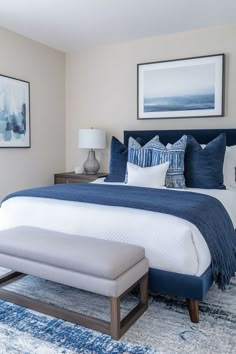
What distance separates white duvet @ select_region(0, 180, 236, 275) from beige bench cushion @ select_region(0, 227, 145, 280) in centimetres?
11

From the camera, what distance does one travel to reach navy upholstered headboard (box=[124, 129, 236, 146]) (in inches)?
142

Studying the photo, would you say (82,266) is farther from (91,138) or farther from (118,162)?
(91,138)

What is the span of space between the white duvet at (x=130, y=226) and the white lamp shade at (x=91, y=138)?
1771mm

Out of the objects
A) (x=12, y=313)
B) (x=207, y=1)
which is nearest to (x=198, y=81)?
(x=207, y=1)

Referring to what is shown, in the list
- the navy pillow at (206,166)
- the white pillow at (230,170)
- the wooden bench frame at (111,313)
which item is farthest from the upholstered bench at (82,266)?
the white pillow at (230,170)

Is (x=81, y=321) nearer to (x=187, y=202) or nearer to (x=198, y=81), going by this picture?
(x=187, y=202)

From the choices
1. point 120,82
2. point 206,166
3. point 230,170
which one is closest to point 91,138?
point 120,82

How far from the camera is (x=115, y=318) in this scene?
1729 millimetres

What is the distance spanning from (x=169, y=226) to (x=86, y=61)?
338 centimetres

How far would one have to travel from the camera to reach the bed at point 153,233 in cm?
191

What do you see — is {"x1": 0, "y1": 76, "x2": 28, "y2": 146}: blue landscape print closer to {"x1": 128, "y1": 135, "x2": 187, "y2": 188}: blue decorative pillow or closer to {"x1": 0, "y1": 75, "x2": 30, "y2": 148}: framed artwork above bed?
{"x1": 0, "y1": 75, "x2": 30, "y2": 148}: framed artwork above bed

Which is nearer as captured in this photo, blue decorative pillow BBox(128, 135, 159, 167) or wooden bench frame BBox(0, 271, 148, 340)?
wooden bench frame BBox(0, 271, 148, 340)

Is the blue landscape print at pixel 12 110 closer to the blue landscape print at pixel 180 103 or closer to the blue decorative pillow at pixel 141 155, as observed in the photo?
the blue decorative pillow at pixel 141 155

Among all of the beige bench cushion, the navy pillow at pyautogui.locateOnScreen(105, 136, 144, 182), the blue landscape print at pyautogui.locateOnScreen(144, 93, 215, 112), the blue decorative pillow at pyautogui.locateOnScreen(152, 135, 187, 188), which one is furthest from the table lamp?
the beige bench cushion
